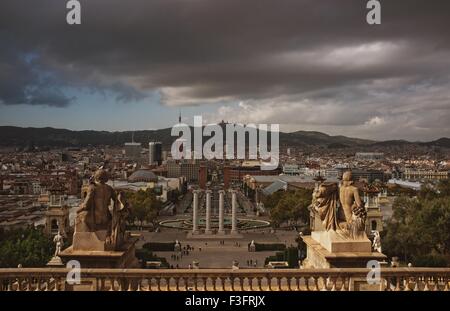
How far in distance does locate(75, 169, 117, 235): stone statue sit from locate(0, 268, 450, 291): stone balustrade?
1397 millimetres

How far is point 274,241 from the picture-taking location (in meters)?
62.5

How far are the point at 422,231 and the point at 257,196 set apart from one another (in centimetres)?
9284

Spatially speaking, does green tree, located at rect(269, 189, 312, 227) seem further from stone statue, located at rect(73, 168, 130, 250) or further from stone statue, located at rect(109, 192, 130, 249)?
stone statue, located at rect(73, 168, 130, 250)

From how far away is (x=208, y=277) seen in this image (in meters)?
10.4

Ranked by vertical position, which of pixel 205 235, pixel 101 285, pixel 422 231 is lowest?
pixel 205 235

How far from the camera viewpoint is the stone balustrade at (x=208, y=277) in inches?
407

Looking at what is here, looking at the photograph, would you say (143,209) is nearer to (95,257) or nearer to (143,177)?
(95,257)

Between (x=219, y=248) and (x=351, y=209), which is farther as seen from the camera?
(x=219, y=248)

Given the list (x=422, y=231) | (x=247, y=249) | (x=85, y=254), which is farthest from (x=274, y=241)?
(x=85, y=254)

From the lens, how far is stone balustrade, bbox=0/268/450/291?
33.9 feet

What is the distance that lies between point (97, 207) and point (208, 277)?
125 inches

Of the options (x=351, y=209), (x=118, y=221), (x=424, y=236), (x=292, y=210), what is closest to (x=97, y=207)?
(x=118, y=221)

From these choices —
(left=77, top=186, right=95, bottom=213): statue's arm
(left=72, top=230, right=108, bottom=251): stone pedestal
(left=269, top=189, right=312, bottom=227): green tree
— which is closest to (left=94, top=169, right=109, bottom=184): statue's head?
(left=77, top=186, right=95, bottom=213): statue's arm
